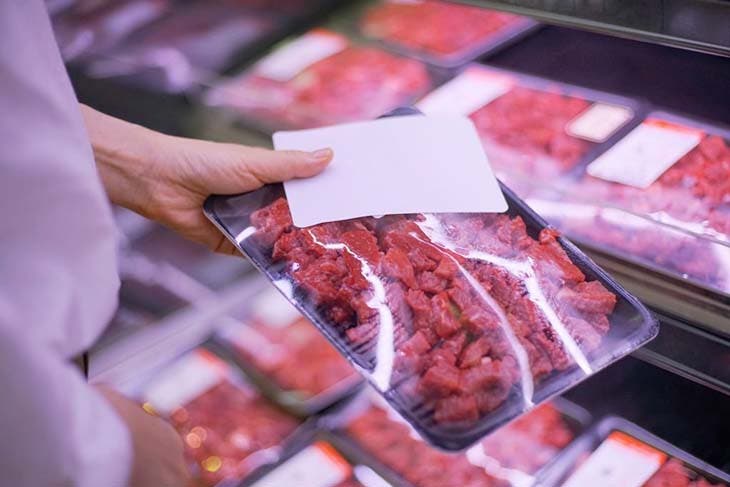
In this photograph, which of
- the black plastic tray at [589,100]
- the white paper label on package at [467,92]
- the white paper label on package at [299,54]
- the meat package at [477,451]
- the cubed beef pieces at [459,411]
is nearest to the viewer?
the cubed beef pieces at [459,411]

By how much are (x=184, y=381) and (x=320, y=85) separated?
1.16 metres

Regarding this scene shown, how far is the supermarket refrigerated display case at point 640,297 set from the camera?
1.73 meters

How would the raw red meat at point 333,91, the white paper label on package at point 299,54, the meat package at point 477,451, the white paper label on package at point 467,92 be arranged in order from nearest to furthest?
1. the meat package at point 477,451
2. the white paper label on package at point 467,92
3. the raw red meat at point 333,91
4. the white paper label on package at point 299,54

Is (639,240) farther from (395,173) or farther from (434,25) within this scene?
(434,25)

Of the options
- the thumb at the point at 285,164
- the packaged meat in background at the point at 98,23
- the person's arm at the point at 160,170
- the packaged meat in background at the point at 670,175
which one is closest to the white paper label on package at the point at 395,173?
the thumb at the point at 285,164

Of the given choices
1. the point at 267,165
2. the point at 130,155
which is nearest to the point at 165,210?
the point at 130,155

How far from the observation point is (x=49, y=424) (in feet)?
3.78

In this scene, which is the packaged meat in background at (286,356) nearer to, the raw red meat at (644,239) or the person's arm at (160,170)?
the person's arm at (160,170)

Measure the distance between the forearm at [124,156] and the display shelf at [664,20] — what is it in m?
0.98

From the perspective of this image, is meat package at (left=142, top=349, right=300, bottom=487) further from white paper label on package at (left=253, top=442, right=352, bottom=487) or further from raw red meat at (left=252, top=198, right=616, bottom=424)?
raw red meat at (left=252, top=198, right=616, bottom=424)

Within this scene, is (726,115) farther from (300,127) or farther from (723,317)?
(300,127)

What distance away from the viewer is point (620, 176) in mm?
2178

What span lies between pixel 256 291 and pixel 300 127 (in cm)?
52

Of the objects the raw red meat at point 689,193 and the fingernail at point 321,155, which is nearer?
the fingernail at point 321,155
